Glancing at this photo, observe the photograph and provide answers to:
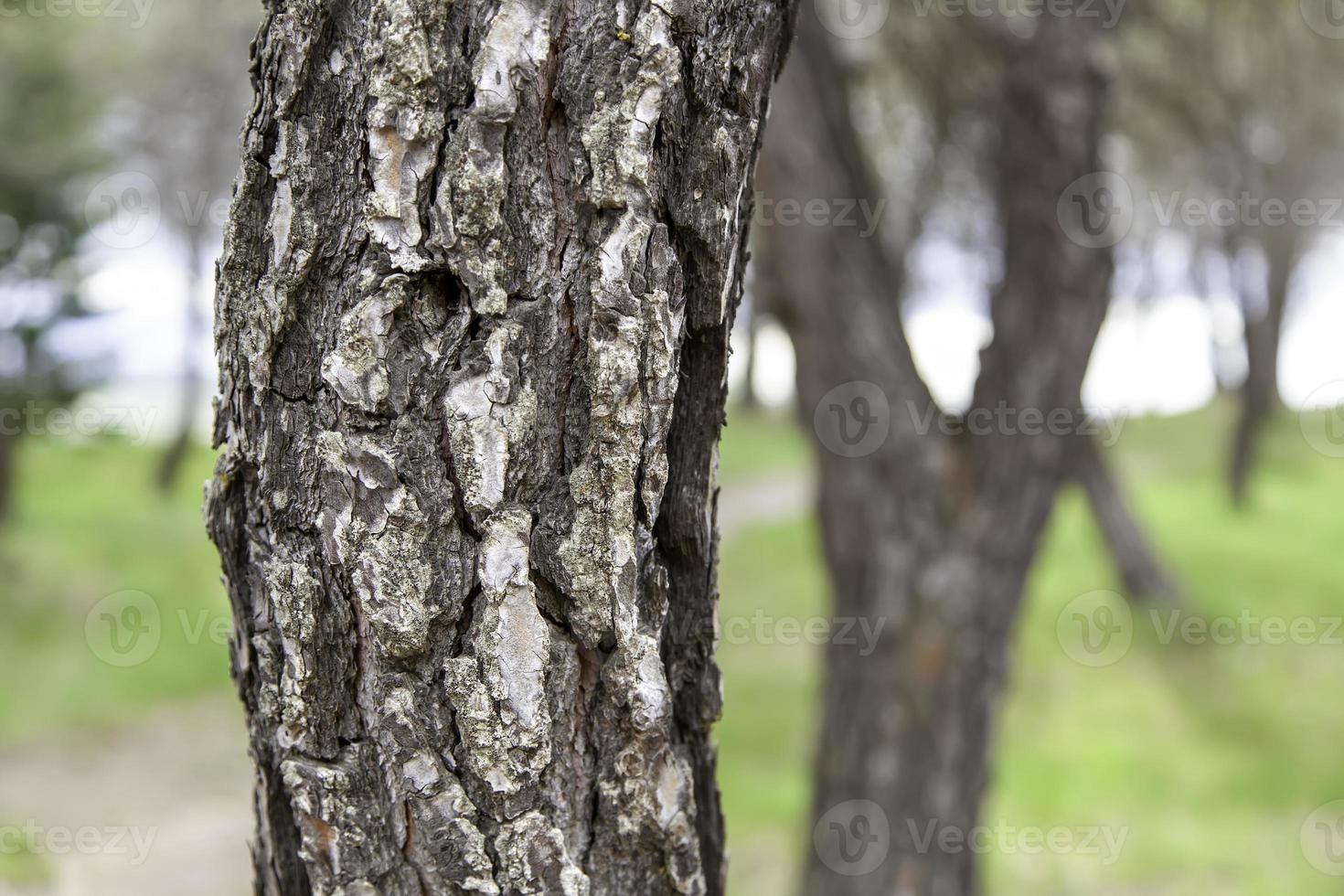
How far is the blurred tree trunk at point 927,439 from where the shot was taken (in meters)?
3.04

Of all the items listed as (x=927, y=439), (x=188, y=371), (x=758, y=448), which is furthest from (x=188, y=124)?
(x=927, y=439)

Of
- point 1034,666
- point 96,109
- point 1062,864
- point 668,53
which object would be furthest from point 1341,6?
point 96,109

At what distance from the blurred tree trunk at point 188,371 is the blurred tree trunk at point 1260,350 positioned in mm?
10616

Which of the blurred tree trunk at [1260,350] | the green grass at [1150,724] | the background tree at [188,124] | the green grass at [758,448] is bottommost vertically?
the green grass at [1150,724]

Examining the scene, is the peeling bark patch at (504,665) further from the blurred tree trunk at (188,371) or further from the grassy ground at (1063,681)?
the blurred tree trunk at (188,371)

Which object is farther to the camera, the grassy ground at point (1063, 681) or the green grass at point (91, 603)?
the green grass at point (91, 603)

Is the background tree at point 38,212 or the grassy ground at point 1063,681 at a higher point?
the background tree at point 38,212

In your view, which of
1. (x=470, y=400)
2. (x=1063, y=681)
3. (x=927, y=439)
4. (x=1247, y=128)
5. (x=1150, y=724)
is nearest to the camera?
(x=470, y=400)

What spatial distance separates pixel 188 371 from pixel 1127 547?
10295mm

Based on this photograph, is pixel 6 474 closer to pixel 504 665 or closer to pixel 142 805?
pixel 142 805

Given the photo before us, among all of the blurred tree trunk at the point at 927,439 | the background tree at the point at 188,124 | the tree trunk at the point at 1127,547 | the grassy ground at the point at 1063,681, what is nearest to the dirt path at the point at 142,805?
the grassy ground at the point at 1063,681

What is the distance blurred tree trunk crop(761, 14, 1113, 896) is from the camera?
304 centimetres

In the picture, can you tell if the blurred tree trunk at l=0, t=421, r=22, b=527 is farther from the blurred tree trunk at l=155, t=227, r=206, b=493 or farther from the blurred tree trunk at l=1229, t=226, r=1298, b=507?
the blurred tree trunk at l=1229, t=226, r=1298, b=507

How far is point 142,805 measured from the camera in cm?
596
